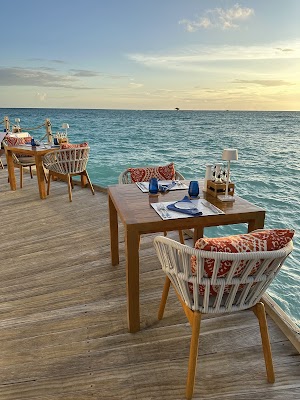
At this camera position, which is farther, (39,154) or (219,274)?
(39,154)

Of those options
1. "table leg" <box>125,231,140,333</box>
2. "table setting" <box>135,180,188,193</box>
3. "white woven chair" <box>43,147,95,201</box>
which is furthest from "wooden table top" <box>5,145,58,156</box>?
"table leg" <box>125,231,140,333</box>

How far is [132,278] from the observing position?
173cm

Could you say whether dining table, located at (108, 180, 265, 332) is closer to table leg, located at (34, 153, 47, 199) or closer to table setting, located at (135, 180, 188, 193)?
Answer: table setting, located at (135, 180, 188, 193)

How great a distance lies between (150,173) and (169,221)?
3.97 feet

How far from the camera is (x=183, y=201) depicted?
6.28ft

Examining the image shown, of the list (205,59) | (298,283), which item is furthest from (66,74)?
(298,283)

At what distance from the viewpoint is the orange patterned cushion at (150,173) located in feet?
9.12

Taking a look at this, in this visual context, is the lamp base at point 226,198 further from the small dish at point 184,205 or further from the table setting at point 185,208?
the small dish at point 184,205

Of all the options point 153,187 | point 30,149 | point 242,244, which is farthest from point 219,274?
point 30,149

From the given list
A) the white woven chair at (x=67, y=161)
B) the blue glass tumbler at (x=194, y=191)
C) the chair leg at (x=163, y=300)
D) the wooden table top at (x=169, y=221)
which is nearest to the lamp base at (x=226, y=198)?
the wooden table top at (x=169, y=221)

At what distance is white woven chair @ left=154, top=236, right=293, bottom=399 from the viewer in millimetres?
1141

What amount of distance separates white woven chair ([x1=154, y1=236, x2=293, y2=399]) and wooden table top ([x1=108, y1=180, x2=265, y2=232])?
0.28 meters

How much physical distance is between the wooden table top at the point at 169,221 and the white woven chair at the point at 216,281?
28cm

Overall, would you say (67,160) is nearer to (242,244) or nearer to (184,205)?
(184,205)
